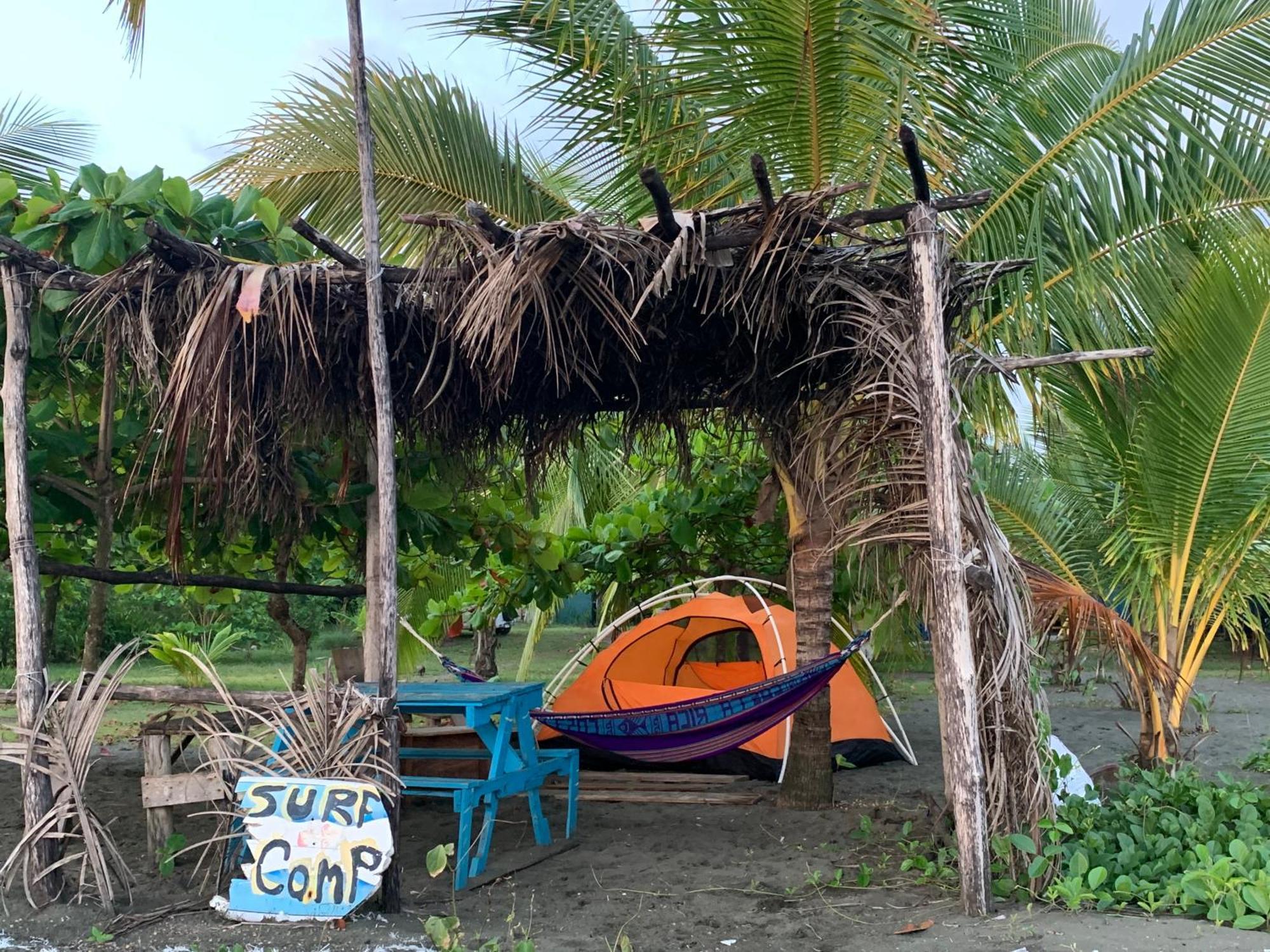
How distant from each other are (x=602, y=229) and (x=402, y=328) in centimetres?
117

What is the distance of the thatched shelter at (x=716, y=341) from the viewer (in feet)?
10.8

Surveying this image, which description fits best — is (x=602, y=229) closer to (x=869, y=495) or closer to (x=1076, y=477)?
(x=869, y=495)

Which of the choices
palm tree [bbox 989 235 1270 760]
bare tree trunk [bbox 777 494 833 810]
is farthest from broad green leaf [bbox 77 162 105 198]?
palm tree [bbox 989 235 1270 760]

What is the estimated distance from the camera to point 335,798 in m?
3.20

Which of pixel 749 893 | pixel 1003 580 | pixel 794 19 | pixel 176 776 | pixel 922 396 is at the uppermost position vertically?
pixel 794 19

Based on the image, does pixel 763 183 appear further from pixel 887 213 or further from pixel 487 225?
pixel 487 225

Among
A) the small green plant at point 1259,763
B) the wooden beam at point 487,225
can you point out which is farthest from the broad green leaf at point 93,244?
the small green plant at point 1259,763

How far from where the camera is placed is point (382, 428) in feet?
11.3

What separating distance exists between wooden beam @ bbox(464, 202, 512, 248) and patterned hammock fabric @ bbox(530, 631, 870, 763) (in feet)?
6.25

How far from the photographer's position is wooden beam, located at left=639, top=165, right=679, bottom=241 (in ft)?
9.41

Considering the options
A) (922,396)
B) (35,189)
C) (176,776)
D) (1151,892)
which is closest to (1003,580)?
(922,396)

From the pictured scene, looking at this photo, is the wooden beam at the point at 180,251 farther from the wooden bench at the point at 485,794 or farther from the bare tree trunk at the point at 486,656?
the bare tree trunk at the point at 486,656

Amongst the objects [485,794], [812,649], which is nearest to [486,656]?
[812,649]

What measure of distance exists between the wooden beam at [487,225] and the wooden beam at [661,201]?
470 millimetres
